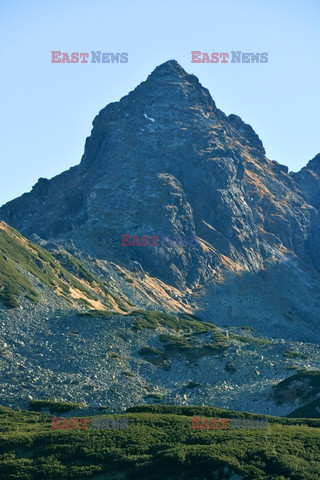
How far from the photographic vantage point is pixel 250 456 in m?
60.1

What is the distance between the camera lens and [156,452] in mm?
61250

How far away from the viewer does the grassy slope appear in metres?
57.4

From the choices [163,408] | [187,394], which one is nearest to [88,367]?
[187,394]

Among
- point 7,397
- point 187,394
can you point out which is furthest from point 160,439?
point 187,394

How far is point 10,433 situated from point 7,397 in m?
15.5

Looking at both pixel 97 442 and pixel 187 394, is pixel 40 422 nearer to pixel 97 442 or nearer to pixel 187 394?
pixel 97 442

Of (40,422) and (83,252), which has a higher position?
(83,252)

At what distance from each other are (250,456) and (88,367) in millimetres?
43217

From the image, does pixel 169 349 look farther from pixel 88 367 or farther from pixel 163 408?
pixel 163 408

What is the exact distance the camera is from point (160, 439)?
65062 millimetres

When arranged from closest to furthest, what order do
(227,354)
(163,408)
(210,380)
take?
(163,408) → (210,380) → (227,354)

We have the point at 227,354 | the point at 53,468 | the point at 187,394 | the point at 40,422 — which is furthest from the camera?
the point at 227,354

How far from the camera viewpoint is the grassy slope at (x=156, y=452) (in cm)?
5738

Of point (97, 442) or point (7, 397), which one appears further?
point (7, 397)
